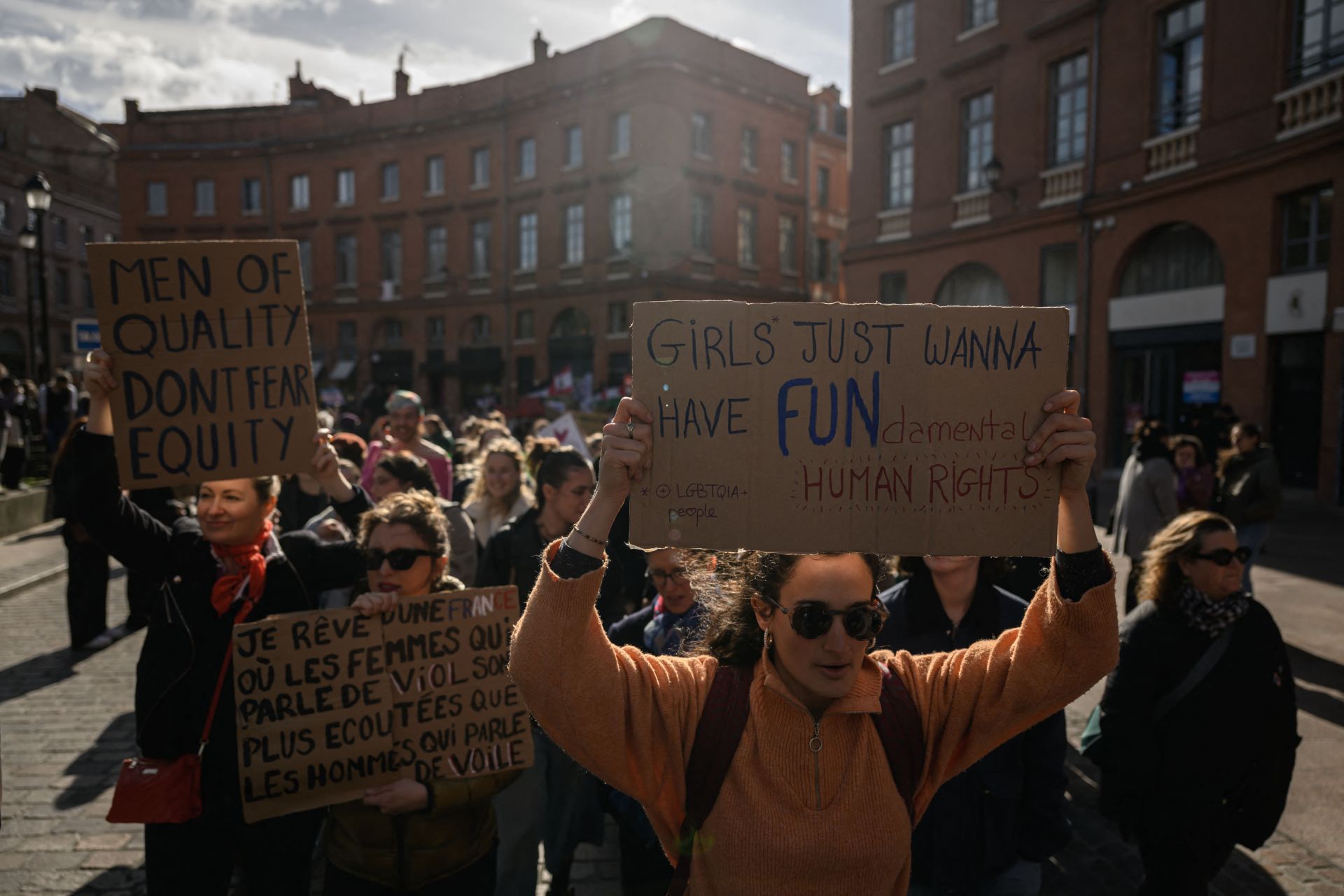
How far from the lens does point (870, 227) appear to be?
24.1 meters

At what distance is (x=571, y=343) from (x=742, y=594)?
31.3 m

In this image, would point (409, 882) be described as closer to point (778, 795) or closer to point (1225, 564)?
point (778, 795)

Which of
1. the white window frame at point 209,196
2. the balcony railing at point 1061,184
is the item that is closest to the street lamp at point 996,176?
the balcony railing at point 1061,184

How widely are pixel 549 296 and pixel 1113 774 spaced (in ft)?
105

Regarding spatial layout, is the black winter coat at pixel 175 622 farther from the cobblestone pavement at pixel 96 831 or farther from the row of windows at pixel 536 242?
the row of windows at pixel 536 242

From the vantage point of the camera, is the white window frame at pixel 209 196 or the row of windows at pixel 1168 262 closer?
the row of windows at pixel 1168 262

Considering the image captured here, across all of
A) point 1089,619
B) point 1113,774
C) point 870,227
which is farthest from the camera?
point 870,227

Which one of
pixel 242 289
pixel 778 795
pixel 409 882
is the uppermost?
pixel 242 289

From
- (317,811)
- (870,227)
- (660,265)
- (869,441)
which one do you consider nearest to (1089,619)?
(869,441)

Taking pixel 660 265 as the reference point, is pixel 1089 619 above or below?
below

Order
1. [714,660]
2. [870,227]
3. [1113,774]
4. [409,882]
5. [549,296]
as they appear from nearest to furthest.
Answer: [714,660] → [409,882] → [1113,774] → [870,227] → [549,296]

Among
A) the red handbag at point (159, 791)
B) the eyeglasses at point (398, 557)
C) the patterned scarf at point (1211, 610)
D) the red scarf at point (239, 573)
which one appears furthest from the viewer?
the patterned scarf at point (1211, 610)

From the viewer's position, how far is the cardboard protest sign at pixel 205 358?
2.83 meters

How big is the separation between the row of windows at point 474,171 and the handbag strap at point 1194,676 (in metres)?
30.6
